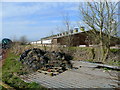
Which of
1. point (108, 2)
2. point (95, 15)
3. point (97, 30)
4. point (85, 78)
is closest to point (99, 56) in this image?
point (97, 30)

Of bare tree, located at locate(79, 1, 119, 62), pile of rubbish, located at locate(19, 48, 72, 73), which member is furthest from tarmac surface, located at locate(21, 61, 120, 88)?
bare tree, located at locate(79, 1, 119, 62)

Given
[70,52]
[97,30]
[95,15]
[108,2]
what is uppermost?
[108,2]

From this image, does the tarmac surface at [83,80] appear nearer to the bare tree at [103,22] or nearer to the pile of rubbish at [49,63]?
the pile of rubbish at [49,63]

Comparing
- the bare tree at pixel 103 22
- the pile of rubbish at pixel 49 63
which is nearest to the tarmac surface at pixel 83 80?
the pile of rubbish at pixel 49 63

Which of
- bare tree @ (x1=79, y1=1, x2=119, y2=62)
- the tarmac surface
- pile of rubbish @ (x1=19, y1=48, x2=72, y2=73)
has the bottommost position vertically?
the tarmac surface

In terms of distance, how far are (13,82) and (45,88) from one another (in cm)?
165

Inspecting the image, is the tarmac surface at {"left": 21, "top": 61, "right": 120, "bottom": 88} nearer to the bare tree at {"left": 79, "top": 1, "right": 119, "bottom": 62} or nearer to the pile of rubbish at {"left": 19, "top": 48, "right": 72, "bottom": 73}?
the pile of rubbish at {"left": 19, "top": 48, "right": 72, "bottom": 73}

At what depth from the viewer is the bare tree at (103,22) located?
9.52 meters

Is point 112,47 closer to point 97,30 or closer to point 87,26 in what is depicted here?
point 97,30

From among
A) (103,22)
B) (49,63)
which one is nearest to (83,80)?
(49,63)

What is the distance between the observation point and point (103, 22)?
32.0ft

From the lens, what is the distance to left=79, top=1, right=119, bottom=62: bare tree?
9.52m

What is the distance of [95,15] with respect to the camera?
997 centimetres

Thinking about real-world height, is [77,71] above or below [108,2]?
below
